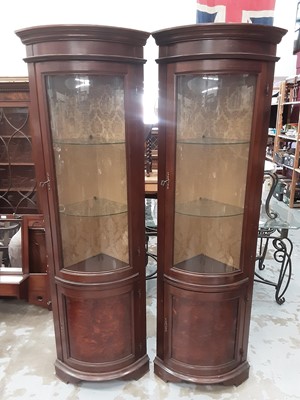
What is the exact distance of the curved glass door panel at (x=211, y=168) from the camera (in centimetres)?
148

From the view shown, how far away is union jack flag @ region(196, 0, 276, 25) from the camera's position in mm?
1967

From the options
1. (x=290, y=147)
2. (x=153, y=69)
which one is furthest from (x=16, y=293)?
(x=290, y=147)

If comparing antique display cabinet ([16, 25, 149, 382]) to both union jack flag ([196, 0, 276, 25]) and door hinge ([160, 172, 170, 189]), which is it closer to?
door hinge ([160, 172, 170, 189])

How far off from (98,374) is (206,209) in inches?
41.8

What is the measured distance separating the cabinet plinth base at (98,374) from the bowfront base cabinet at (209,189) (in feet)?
0.33

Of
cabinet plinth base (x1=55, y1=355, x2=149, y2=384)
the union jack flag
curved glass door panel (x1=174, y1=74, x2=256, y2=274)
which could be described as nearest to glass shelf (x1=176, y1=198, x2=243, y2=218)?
curved glass door panel (x1=174, y1=74, x2=256, y2=274)

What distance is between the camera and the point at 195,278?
1.61 m

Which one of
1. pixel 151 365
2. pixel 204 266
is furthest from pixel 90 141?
pixel 151 365

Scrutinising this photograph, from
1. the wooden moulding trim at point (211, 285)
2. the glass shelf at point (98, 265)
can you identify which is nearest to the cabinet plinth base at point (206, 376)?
the wooden moulding trim at point (211, 285)

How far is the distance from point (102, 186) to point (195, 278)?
659 mm

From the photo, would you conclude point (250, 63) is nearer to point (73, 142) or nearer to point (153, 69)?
point (73, 142)

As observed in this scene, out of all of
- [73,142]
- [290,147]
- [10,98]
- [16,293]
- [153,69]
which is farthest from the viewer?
[290,147]

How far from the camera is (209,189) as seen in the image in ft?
5.55

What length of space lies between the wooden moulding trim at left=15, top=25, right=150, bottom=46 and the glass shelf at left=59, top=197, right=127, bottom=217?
2.43 feet
